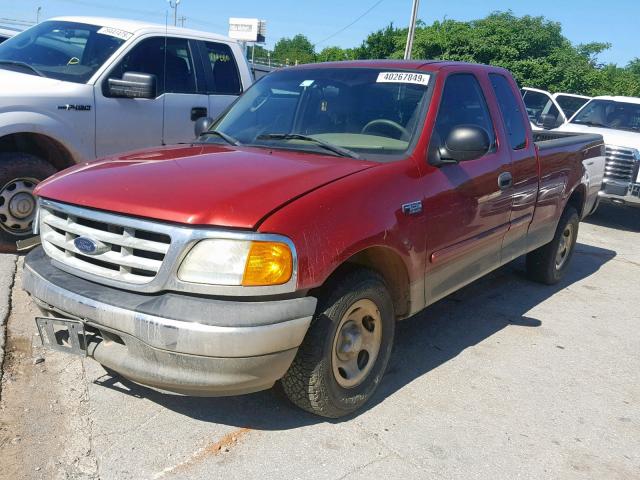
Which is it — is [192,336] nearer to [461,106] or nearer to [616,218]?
[461,106]

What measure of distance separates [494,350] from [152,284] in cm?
264

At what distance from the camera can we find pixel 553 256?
6000mm

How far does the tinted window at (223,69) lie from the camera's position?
272 inches

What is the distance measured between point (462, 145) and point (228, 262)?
168 cm

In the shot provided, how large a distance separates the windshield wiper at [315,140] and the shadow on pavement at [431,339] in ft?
4.52

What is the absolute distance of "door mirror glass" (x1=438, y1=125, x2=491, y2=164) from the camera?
12.2 feet

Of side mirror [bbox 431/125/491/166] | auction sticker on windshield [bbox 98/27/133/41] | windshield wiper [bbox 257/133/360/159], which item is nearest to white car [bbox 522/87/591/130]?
auction sticker on windshield [bbox 98/27/133/41]

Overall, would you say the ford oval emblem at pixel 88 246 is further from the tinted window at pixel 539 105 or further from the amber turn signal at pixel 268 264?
the tinted window at pixel 539 105

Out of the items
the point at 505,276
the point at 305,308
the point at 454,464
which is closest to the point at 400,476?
the point at 454,464

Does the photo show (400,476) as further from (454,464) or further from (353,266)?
(353,266)

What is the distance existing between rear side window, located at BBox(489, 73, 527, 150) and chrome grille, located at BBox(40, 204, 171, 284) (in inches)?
118

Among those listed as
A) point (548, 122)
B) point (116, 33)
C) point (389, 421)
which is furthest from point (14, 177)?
point (548, 122)

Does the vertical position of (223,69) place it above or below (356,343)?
above

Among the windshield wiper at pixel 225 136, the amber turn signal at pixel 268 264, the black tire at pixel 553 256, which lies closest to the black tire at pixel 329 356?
the amber turn signal at pixel 268 264
